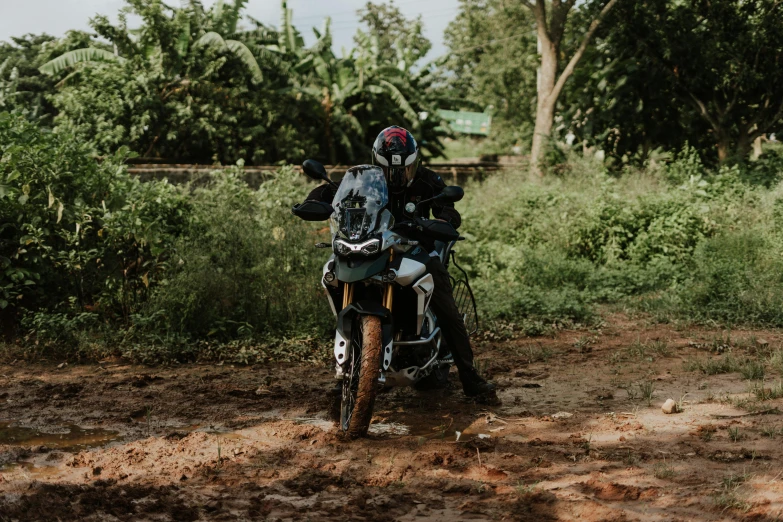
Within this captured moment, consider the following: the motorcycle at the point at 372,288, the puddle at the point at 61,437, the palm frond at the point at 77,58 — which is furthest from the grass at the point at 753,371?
the palm frond at the point at 77,58

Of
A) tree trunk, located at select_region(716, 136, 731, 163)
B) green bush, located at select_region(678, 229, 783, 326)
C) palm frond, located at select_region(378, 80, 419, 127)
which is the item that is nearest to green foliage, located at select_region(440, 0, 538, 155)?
palm frond, located at select_region(378, 80, 419, 127)

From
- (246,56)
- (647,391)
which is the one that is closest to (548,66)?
(246,56)

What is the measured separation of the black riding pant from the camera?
6.00m

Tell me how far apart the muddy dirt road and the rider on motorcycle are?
0.39 meters

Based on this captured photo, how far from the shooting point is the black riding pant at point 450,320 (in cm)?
600

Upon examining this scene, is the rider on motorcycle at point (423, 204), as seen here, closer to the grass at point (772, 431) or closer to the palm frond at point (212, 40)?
the grass at point (772, 431)

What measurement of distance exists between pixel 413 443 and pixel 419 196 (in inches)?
70.4

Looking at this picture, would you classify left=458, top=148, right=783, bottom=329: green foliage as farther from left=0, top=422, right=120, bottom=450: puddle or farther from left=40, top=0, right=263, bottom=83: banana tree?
left=40, top=0, right=263, bottom=83: banana tree

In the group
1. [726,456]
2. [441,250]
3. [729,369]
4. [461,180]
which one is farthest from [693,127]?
[726,456]

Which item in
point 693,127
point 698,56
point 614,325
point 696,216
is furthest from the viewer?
point 693,127

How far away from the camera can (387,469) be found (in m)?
4.74

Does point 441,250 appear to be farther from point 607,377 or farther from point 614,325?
point 614,325

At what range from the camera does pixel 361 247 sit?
5168 millimetres

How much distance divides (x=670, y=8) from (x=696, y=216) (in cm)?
706
